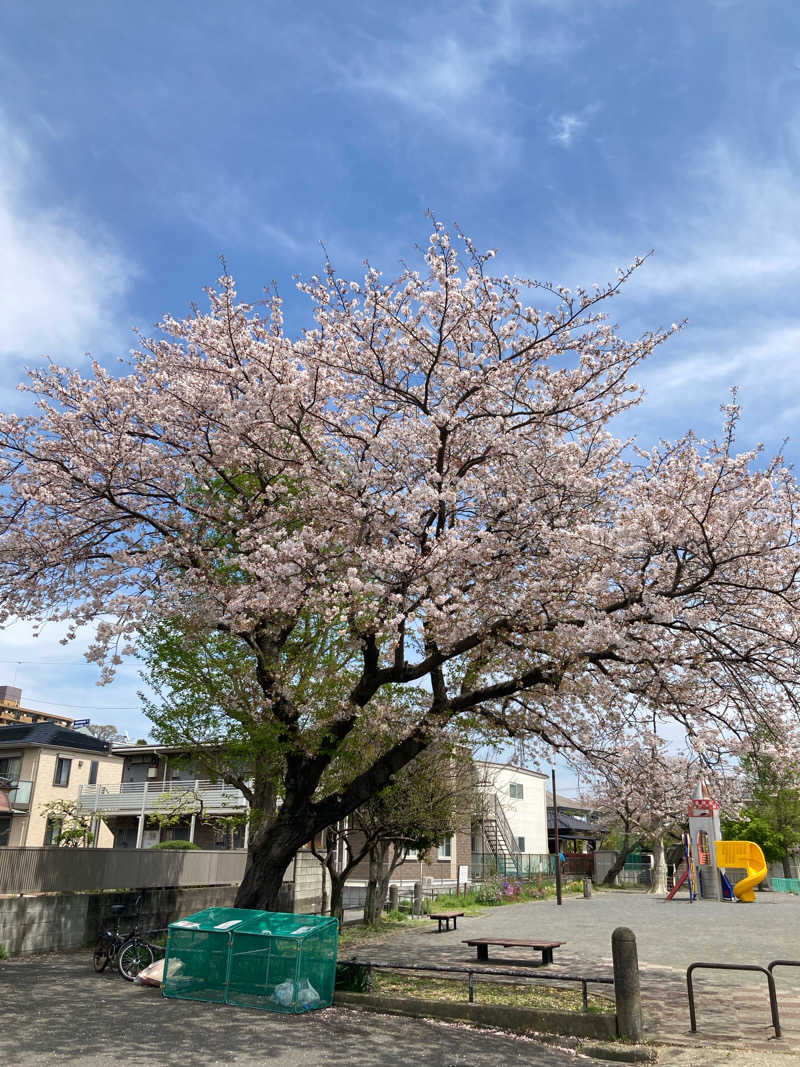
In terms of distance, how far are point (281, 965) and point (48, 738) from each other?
3102 centimetres

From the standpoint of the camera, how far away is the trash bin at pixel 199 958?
1035 cm

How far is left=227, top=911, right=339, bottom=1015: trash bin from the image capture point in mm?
9914

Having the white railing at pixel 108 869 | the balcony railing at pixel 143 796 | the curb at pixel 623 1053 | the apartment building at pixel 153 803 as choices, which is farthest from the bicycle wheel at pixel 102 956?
the balcony railing at pixel 143 796

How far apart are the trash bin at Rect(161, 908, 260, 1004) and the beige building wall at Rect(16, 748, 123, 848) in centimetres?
2703

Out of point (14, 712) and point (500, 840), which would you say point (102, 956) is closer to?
point (500, 840)

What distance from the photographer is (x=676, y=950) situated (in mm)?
16203

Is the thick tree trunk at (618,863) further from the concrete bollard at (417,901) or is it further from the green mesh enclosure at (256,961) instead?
the green mesh enclosure at (256,961)

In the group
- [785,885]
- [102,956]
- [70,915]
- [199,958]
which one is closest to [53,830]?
[70,915]

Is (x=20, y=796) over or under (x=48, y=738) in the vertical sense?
under

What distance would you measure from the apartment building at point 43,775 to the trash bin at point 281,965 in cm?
2662

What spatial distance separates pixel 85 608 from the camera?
41.1 feet

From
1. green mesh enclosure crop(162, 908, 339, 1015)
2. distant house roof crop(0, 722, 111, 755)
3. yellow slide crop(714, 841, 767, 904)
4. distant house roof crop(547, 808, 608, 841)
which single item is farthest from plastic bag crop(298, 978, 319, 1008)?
distant house roof crop(547, 808, 608, 841)

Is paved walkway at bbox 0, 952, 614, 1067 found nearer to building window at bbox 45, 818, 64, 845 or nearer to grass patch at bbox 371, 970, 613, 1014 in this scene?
grass patch at bbox 371, 970, 613, 1014

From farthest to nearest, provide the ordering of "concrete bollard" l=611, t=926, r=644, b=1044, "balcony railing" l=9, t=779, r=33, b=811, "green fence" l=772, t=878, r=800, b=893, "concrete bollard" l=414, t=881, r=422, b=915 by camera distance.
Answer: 1. "green fence" l=772, t=878, r=800, b=893
2. "balcony railing" l=9, t=779, r=33, b=811
3. "concrete bollard" l=414, t=881, r=422, b=915
4. "concrete bollard" l=611, t=926, r=644, b=1044
